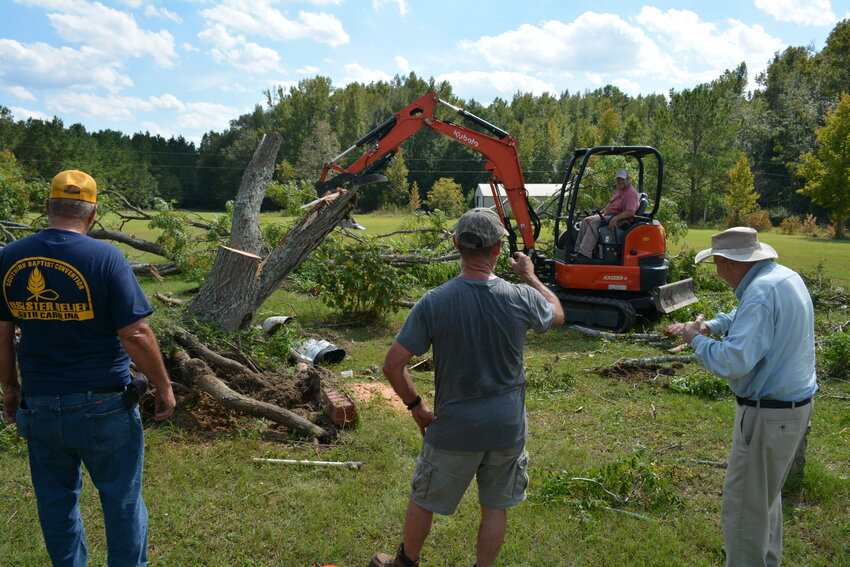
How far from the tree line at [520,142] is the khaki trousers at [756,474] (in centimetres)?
3461

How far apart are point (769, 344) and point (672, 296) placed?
7.38 m

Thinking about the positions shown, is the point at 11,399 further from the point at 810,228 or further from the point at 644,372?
the point at 810,228

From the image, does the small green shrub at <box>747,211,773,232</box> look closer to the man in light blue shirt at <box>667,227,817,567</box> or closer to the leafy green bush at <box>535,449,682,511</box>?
the leafy green bush at <box>535,449,682,511</box>

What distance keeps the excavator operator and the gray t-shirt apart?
6855 mm

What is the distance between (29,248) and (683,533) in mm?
4044

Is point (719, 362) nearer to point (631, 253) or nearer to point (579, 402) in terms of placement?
point (579, 402)

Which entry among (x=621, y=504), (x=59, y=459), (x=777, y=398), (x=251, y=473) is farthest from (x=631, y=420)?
(x=59, y=459)

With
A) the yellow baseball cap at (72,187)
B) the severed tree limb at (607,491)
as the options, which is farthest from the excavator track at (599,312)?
the yellow baseball cap at (72,187)

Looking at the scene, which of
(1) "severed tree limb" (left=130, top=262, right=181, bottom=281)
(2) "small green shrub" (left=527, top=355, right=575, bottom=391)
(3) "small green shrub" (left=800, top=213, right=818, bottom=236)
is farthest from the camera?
(3) "small green shrub" (left=800, top=213, right=818, bottom=236)

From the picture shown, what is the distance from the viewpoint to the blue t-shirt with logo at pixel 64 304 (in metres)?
2.76

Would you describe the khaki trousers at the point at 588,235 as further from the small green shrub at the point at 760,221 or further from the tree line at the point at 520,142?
the small green shrub at the point at 760,221

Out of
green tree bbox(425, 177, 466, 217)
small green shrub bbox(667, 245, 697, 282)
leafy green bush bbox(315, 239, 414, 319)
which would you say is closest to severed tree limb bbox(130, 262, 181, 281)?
leafy green bush bbox(315, 239, 414, 319)

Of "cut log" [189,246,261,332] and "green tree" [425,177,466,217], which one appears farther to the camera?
"green tree" [425,177,466,217]

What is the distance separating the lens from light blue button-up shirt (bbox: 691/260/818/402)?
288 cm
